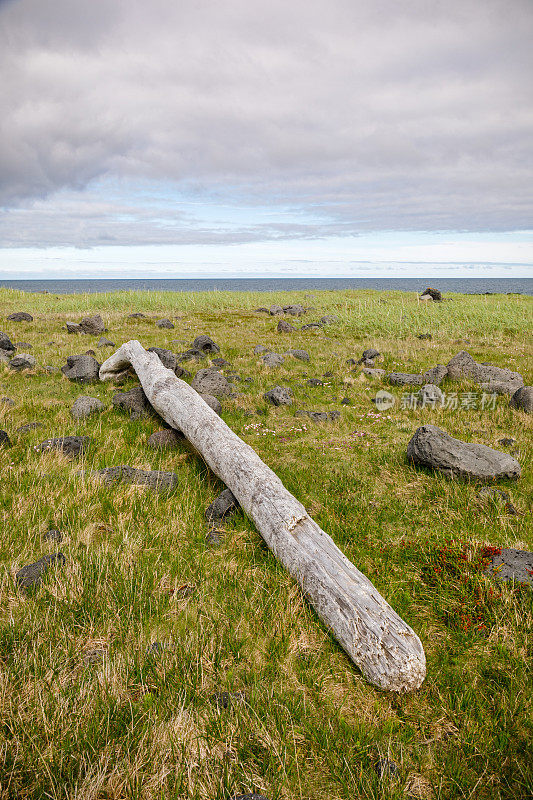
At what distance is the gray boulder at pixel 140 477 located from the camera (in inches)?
262

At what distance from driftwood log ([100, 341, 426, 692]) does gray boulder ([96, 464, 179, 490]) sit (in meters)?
0.69

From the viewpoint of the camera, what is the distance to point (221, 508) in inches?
233

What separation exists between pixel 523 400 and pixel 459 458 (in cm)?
478

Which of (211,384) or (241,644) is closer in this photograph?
(241,644)

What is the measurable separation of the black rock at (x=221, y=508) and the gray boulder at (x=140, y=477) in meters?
0.96

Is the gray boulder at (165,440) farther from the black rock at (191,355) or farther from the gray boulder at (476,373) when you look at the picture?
the gray boulder at (476,373)

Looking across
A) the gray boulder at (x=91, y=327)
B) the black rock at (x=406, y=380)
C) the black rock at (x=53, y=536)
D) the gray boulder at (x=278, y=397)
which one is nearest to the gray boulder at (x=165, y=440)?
the black rock at (x=53, y=536)

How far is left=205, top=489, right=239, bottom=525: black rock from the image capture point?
5871 mm

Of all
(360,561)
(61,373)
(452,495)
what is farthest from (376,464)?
(61,373)

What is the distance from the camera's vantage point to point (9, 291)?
1454 inches

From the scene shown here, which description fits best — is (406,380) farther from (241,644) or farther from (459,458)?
(241,644)

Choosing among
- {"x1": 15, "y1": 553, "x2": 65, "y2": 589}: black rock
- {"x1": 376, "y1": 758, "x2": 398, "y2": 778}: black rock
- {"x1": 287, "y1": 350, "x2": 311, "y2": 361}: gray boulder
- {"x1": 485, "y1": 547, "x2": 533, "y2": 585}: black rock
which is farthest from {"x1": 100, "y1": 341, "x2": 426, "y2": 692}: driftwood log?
{"x1": 287, "y1": 350, "x2": 311, "y2": 361}: gray boulder

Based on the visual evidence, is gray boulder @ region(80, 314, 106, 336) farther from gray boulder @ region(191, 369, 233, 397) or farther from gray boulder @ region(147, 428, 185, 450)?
gray boulder @ region(147, 428, 185, 450)

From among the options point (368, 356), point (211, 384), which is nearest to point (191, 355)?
point (211, 384)
